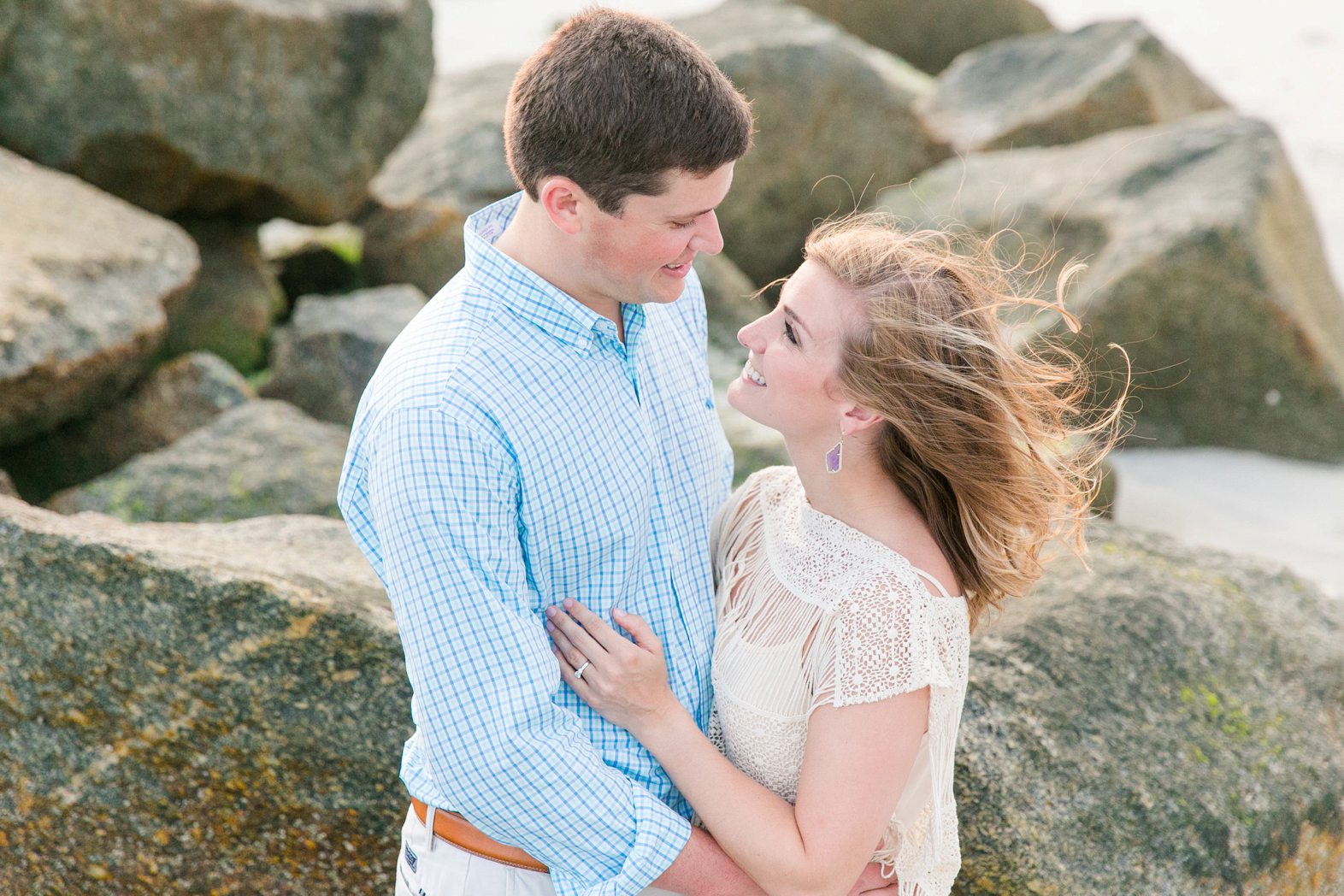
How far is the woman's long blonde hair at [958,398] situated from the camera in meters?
1.99

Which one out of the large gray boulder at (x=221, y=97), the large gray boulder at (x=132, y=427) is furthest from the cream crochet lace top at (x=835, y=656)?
the large gray boulder at (x=221, y=97)

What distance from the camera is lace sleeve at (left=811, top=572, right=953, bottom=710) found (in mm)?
1858

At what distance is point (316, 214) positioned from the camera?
636cm

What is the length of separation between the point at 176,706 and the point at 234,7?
4.13m

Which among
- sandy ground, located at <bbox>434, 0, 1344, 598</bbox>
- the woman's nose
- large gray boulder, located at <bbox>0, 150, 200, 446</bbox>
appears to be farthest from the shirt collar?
sandy ground, located at <bbox>434, 0, 1344, 598</bbox>

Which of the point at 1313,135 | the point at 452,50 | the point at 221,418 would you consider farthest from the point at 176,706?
the point at 452,50

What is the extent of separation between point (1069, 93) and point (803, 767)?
25.1 ft

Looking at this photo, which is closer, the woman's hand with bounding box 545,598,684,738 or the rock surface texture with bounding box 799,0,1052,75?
the woman's hand with bounding box 545,598,684,738

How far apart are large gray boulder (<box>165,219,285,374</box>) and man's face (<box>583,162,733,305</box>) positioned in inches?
192

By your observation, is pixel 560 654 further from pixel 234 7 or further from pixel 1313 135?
pixel 1313 135

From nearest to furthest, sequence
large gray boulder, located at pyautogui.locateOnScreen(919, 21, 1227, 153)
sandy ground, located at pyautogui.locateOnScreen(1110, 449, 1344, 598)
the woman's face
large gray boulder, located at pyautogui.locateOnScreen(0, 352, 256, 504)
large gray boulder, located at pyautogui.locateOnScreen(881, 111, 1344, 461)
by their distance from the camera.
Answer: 1. the woman's face
2. large gray boulder, located at pyautogui.locateOnScreen(0, 352, 256, 504)
3. sandy ground, located at pyautogui.locateOnScreen(1110, 449, 1344, 598)
4. large gray boulder, located at pyautogui.locateOnScreen(881, 111, 1344, 461)
5. large gray boulder, located at pyautogui.locateOnScreen(919, 21, 1227, 153)

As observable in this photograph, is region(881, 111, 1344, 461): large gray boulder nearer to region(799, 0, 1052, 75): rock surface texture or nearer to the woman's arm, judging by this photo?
the woman's arm

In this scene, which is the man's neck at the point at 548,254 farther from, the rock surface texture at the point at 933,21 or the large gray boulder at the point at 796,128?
the rock surface texture at the point at 933,21

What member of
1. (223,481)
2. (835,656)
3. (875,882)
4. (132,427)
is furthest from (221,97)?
(875,882)
